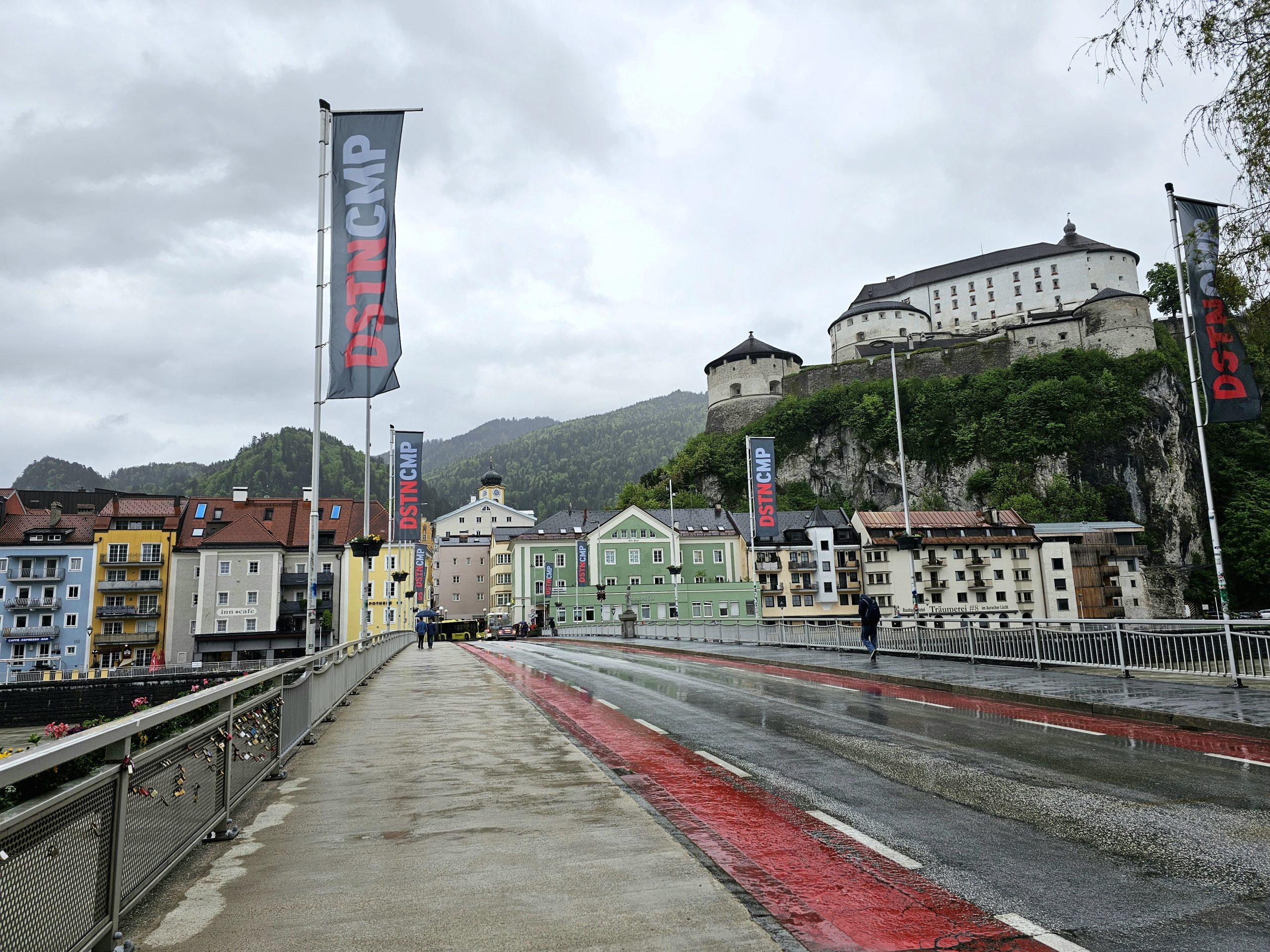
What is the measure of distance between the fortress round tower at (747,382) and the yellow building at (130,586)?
2631 inches

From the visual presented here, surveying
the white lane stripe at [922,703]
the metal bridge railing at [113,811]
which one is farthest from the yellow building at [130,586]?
the metal bridge railing at [113,811]

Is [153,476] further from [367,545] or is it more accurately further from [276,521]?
Answer: [367,545]

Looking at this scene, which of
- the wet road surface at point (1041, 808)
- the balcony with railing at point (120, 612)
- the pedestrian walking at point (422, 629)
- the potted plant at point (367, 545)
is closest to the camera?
the wet road surface at point (1041, 808)

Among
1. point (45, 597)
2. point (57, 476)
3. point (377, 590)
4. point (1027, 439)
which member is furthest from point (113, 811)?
point (57, 476)

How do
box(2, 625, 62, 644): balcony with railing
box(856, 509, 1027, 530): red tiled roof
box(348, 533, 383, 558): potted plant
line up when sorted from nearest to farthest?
box(348, 533, 383, 558): potted plant
box(2, 625, 62, 644): balcony with railing
box(856, 509, 1027, 530): red tiled roof

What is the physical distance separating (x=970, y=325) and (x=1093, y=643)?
4552 inches

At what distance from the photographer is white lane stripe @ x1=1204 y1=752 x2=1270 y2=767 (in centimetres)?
890

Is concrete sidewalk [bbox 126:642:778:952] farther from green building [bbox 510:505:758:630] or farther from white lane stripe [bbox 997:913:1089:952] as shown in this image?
green building [bbox 510:505:758:630]

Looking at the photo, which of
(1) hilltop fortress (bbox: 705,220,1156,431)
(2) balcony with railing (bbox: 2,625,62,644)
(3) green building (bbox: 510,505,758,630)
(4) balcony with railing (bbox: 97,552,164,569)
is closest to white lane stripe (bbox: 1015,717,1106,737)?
(3) green building (bbox: 510,505,758,630)

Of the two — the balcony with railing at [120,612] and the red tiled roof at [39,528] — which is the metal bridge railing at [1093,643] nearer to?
the balcony with railing at [120,612]

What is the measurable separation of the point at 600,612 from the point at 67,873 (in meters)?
79.0

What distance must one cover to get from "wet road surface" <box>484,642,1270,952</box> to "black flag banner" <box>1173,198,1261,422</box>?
9474mm

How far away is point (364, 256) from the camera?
16.0m

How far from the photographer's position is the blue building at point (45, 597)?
69.8m
